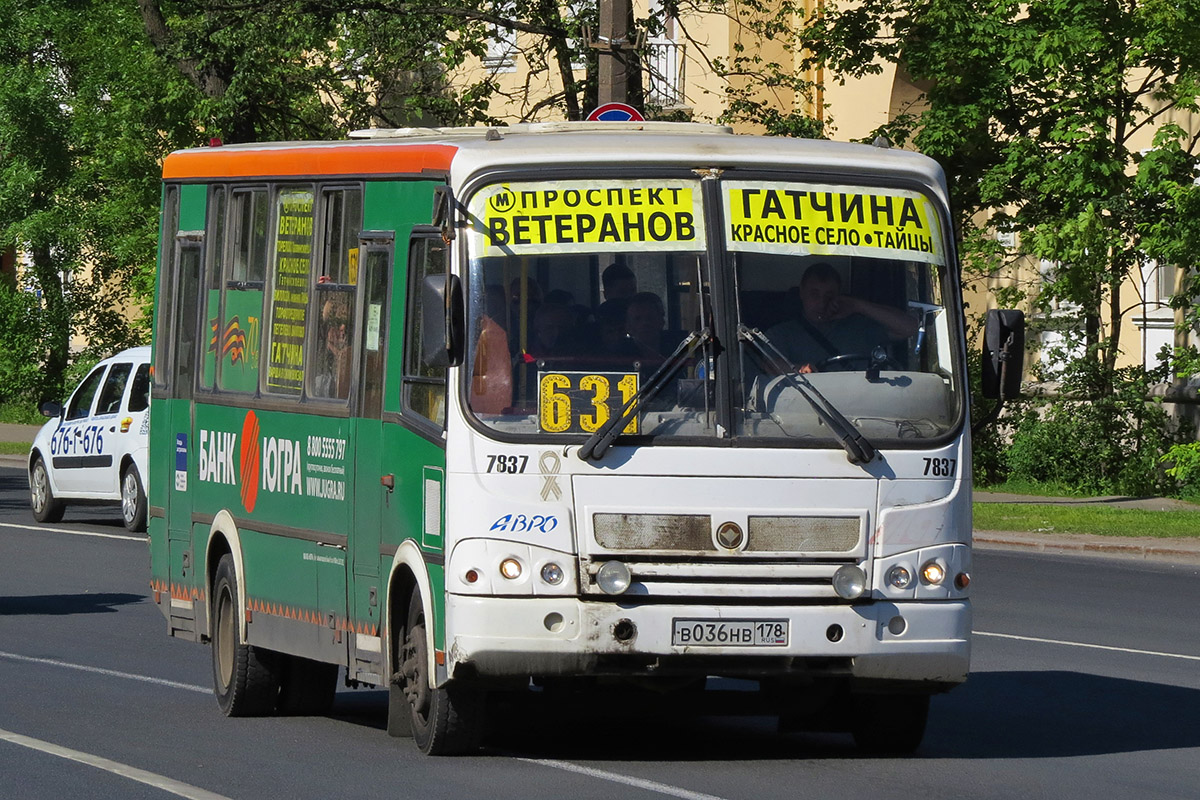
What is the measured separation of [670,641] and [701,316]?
1.31 metres

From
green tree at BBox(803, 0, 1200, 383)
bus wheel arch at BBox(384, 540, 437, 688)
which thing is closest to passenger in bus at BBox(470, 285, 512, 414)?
bus wheel arch at BBox(384, 540, 437, 688)

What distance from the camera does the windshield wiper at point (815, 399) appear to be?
30.5 feet

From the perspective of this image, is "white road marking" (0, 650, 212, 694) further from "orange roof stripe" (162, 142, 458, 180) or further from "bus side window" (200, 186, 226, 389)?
"orange roof stripe" (162, 142, 458, 180)

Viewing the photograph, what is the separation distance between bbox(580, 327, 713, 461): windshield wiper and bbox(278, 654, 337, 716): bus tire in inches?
127

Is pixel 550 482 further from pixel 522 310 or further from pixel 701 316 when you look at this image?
pixel 701 316

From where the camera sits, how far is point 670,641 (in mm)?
9055

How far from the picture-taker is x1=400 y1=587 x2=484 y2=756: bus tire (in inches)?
375

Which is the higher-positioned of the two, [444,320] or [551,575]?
[444,320]

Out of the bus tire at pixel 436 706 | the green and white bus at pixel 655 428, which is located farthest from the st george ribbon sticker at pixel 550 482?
the bus tire at pixel 436 706

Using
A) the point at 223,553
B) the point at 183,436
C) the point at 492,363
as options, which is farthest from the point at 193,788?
the point at 183,436

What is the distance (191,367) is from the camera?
1266 cm

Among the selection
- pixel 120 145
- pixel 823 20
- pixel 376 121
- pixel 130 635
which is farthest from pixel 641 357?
pixel 120 145

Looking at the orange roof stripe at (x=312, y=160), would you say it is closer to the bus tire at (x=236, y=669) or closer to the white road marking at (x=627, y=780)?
the bus tire at (x=236, y=669)

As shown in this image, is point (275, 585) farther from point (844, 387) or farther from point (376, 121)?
point (376, 121)
